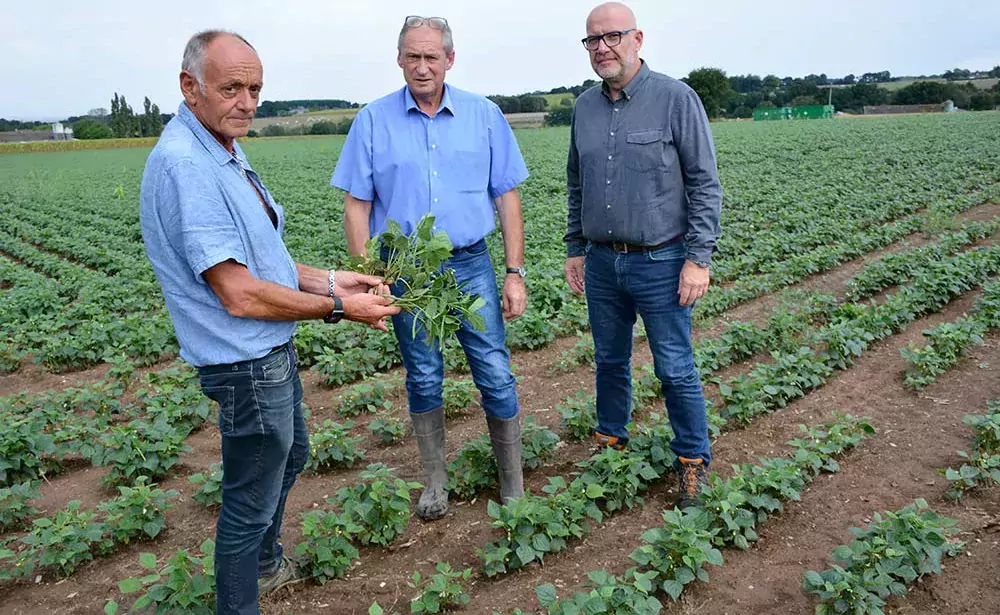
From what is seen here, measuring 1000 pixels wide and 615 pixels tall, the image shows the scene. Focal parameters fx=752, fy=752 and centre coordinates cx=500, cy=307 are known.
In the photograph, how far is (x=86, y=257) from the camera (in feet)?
40.3

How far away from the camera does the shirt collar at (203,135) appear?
2.44m

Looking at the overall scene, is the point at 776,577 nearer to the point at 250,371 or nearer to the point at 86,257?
the point at 250,371

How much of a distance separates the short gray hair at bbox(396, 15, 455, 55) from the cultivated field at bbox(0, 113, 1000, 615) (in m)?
2.02

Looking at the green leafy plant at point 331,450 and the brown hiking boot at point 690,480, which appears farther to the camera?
the green leafy plant at point 331,450

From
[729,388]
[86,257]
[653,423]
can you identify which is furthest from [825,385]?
[86,257]

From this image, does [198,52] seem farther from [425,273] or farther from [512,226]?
[512,226]

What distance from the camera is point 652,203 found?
3.64 metres

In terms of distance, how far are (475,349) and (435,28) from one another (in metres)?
1.50

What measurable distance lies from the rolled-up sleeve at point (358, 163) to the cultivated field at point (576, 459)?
4.47 feet

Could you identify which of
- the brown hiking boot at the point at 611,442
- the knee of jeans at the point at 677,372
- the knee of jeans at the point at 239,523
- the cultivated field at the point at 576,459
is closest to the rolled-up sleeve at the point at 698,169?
the knee of jeans at the point at 677,372

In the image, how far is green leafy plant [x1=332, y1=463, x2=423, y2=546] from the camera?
3500mm

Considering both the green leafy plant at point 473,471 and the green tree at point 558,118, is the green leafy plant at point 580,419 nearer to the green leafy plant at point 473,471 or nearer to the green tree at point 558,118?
the green leafy plant at point 473,471

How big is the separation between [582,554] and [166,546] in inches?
82.2

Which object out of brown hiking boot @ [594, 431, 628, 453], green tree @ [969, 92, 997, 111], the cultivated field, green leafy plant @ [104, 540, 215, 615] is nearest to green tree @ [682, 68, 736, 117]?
green tree @ [969, 92, 997, 111]
